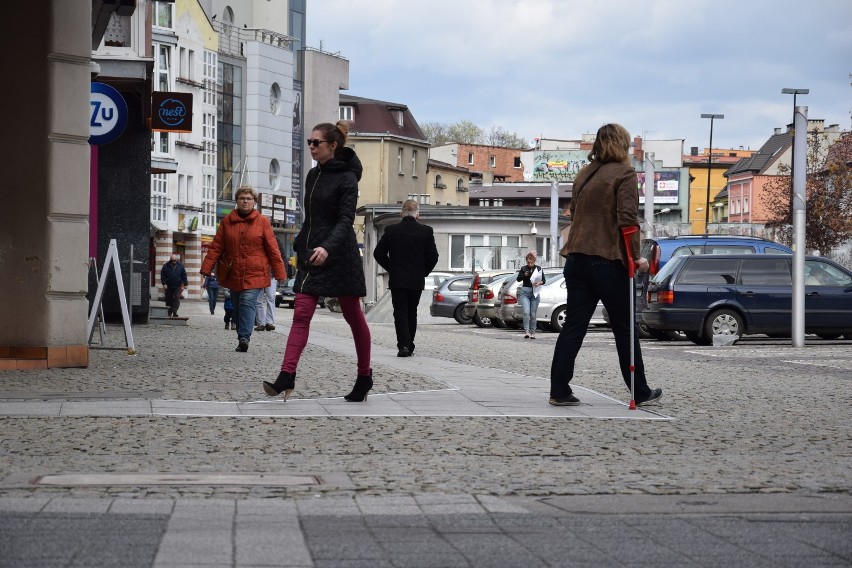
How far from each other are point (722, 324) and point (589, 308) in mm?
14020

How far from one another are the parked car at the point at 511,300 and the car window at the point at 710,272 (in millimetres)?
8734

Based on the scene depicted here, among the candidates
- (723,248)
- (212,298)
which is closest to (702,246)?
(723,248)

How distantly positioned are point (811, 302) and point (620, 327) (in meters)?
14.7

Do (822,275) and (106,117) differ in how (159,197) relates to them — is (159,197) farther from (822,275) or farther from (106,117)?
(106,117)

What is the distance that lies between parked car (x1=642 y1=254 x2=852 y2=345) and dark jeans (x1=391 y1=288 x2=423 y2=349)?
8144 mm

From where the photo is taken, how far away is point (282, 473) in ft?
22.1

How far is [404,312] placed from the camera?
655 inches

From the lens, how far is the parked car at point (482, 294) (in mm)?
36438

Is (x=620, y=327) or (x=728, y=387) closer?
(x=620, y=327)

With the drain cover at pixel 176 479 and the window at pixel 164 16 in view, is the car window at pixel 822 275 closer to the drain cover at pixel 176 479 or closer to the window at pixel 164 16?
the drain cover at pixel 176 479

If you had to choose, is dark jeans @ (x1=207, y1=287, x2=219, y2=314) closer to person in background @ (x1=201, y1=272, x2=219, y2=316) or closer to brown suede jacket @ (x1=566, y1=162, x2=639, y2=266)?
person in background @ (x1=201, y1=272, x2=219, y2=316)

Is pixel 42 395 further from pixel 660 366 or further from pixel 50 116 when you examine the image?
pixel 660 366

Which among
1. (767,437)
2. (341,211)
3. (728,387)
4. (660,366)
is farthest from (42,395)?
(660,366)

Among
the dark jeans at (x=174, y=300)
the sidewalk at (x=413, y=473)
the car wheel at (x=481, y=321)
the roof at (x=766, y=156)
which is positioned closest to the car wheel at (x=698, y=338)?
→ the sidewalk at (x=413, y=473)
